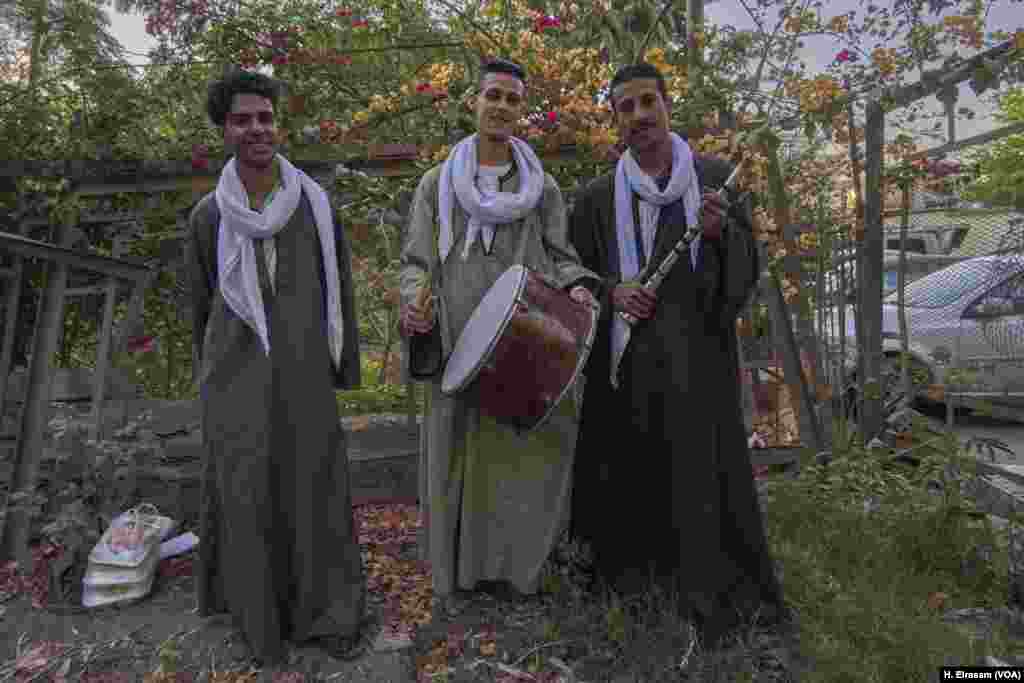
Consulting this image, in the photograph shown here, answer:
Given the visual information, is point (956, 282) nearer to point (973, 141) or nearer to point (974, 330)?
point (974, 330)

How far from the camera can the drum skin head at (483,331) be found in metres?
2.59

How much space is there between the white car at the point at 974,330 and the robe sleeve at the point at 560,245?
2.03m

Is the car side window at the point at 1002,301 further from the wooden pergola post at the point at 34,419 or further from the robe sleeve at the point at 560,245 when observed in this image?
the wooden pergola post at the point at 34,419

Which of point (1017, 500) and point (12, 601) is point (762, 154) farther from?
point (12, 601)

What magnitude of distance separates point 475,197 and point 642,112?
667mm

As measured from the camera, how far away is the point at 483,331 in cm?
270

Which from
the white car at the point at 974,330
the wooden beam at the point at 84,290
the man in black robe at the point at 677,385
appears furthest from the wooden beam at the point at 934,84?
the wooden beam at the point at 84,290

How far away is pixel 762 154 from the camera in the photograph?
4.14 meters

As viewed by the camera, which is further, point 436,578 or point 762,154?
point 762,154

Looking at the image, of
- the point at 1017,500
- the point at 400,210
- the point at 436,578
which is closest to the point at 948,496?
the point at 1017,500

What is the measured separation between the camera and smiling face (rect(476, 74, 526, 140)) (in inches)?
115

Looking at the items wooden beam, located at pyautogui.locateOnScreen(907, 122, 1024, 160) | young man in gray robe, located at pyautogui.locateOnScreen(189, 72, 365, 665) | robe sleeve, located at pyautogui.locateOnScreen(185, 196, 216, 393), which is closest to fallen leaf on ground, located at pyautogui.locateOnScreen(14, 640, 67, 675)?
young man in gray robe, located at pyautogui.locateOnScreen(189, 72, 365, 665)

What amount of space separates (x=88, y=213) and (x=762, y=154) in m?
3.87

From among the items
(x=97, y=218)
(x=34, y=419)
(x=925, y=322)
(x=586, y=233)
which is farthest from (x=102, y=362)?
(x=925, y=322)
